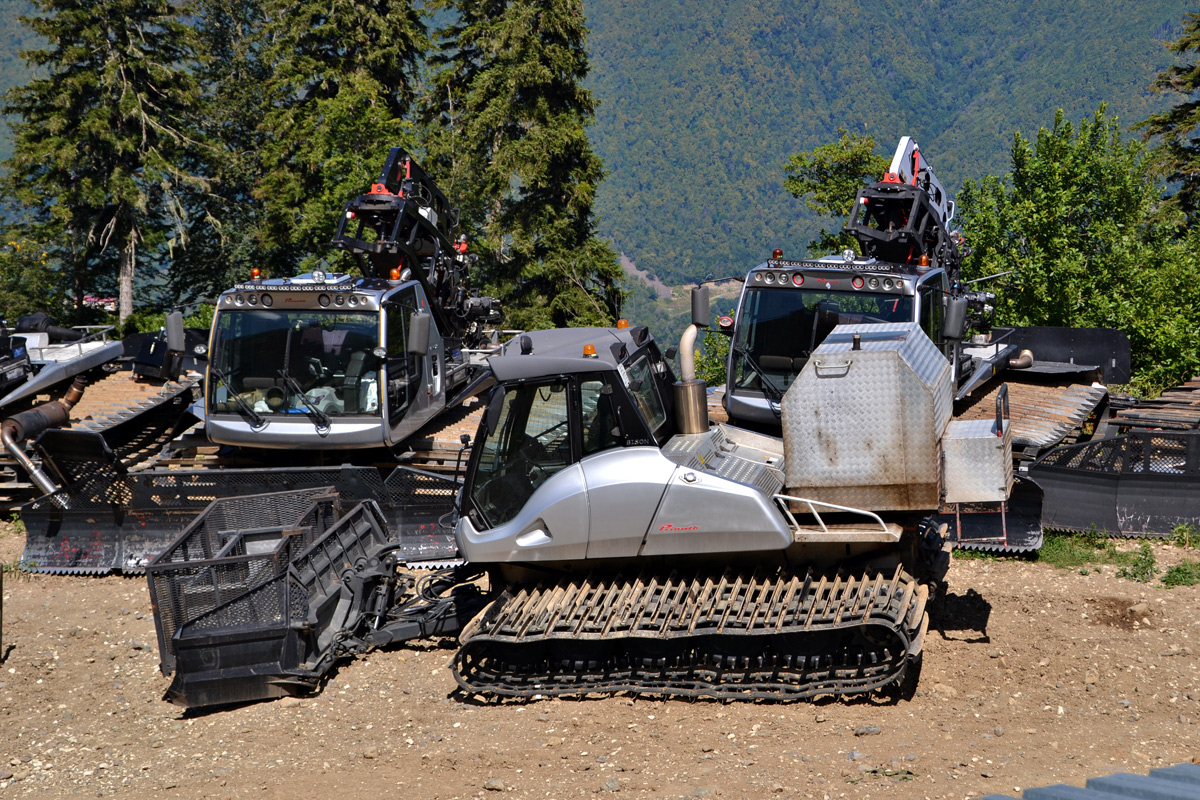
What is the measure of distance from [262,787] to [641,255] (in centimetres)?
10423

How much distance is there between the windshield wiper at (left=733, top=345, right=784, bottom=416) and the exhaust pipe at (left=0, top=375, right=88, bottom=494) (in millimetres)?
7230

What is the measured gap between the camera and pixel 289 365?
11.0 m

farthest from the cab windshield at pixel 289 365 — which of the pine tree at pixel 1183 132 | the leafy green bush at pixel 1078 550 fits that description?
the pine tree at pixel 1183 132

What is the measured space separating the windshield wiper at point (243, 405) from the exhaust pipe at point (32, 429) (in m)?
2.02

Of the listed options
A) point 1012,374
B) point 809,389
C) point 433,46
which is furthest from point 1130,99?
point 809,389

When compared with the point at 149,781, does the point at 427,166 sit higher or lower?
higher

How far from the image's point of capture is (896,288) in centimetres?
1058

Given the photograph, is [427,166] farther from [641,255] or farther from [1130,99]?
[1130,99]

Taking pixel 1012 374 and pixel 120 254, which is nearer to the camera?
pixel 1012 374

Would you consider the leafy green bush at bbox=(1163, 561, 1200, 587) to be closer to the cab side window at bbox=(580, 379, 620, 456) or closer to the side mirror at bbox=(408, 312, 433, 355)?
the cab side window at bbox=(580, 379, 620, 456)

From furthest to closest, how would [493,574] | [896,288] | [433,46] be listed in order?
[433,46]
[896,288]
[493,574]

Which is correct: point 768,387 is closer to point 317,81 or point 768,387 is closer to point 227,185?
point 317,81

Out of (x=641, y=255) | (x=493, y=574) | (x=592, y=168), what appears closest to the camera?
(x=493, y=574)

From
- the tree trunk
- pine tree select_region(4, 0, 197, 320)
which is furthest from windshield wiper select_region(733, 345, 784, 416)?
the tree trunk
